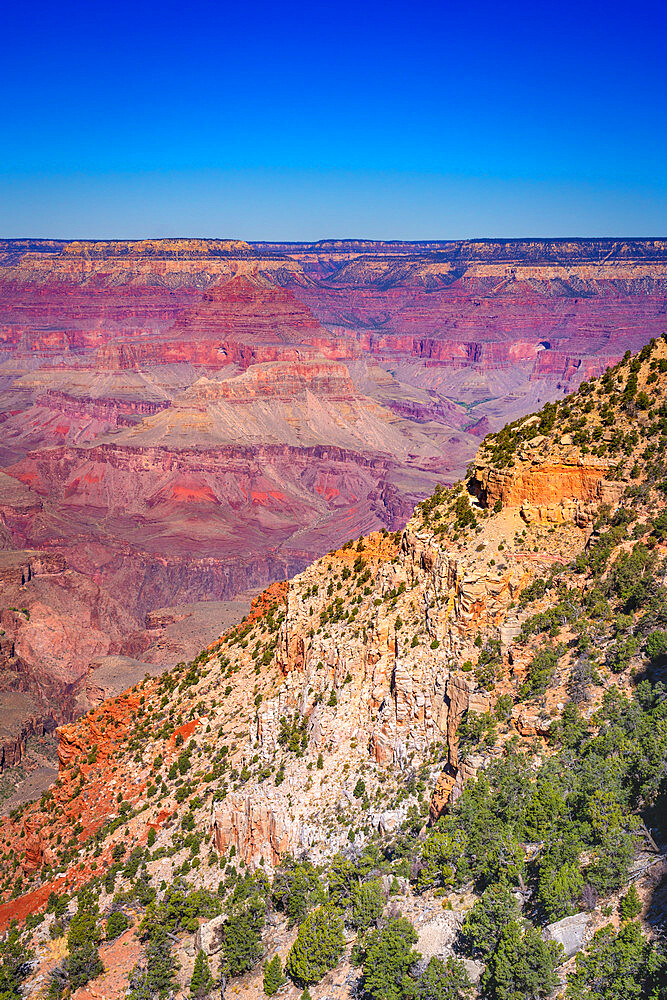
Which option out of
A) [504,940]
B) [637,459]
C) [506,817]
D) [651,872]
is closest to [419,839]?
[506,817]

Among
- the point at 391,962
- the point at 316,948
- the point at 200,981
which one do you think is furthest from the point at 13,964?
the point at 391,962

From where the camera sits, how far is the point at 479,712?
25359 millimetres

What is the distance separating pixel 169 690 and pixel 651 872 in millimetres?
25566

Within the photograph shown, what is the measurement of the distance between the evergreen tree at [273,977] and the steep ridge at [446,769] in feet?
1.34

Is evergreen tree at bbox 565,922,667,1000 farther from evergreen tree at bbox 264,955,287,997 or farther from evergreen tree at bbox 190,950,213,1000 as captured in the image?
evergreen tree at bbox 190,950,213,1000

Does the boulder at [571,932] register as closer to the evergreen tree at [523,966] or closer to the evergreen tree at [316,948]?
the evergreen tree at [523,966]

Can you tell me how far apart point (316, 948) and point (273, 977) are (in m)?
1.63

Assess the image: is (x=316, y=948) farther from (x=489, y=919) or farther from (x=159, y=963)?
(x=159, y=963)

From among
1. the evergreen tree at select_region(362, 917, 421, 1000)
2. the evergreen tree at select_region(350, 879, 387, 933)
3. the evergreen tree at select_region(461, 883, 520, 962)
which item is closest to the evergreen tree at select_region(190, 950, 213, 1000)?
the evergreen tree at select_region(350, 879, 387, 933)

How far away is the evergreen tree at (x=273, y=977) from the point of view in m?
23.9

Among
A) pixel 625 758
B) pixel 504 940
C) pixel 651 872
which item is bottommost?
pixel 504 940

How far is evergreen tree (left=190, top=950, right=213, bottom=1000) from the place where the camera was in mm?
25266

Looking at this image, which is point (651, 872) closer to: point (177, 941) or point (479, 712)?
point (479, 712)

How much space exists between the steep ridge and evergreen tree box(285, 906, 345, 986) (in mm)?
66
